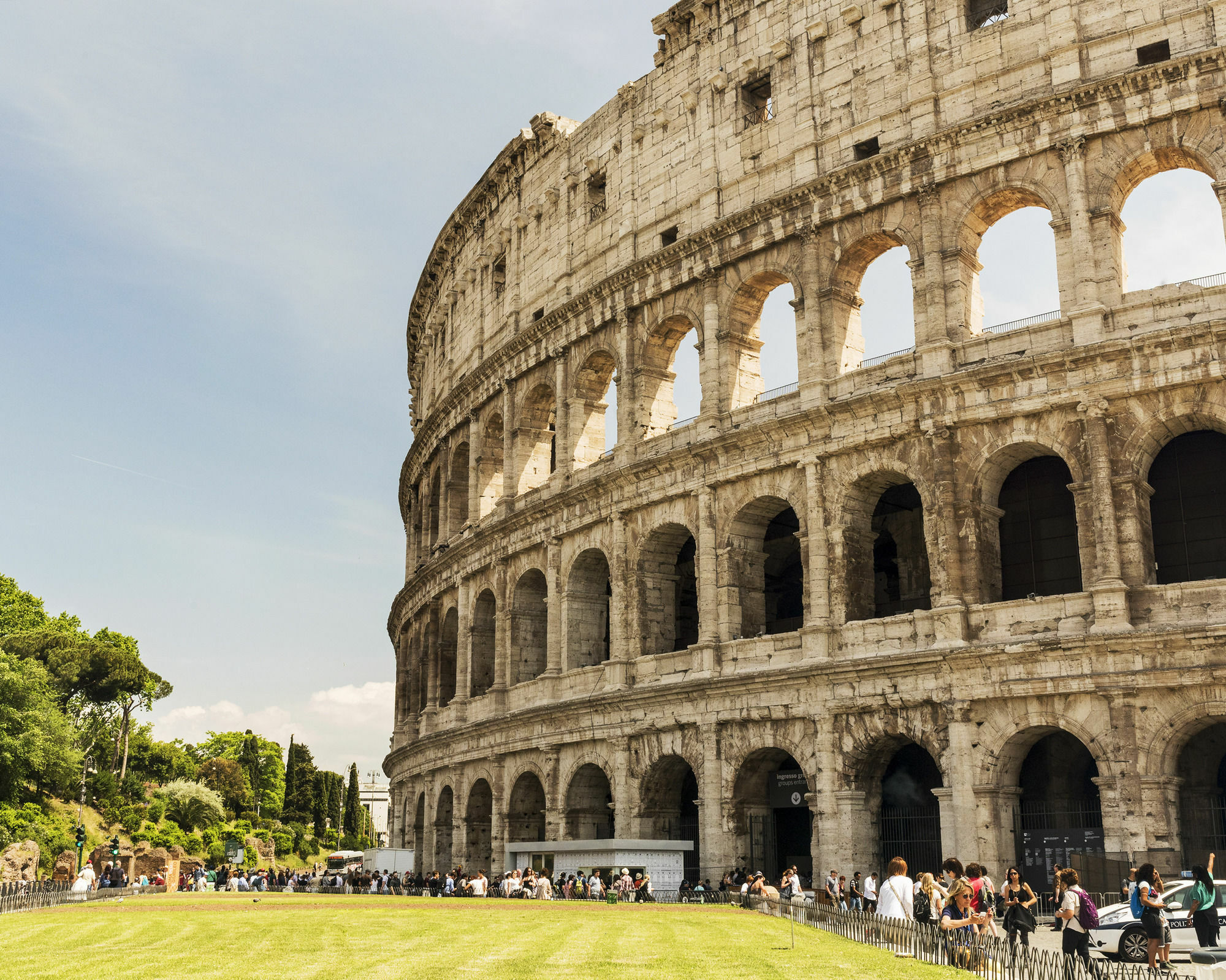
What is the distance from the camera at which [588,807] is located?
31.4 meters

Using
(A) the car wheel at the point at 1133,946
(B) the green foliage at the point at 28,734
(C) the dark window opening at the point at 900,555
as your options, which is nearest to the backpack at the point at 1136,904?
(A) the car wheel at the point at 1133,946

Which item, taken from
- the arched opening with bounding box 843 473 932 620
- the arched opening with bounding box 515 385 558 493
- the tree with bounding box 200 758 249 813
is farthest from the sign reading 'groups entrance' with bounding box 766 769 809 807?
the tree with bounding box 200 758 249 813

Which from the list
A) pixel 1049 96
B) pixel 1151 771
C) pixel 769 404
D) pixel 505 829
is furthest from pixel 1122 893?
pixel 505 829

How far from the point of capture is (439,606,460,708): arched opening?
40.5m

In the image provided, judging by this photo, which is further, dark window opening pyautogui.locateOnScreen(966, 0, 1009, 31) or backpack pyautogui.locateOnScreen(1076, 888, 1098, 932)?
dark window opening pyautogui.locateOnScreen(966, 0, 1009, 31)

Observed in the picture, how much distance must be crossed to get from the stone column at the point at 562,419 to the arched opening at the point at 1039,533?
11.7 metres

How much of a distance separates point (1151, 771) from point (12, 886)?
2719cm

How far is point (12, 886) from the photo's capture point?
32750mm

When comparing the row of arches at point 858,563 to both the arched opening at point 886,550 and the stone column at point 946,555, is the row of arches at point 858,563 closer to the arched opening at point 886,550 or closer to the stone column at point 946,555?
the arched opening at point 886,550

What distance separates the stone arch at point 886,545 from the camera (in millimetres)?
26281

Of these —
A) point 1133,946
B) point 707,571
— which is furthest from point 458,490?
point 1133,946

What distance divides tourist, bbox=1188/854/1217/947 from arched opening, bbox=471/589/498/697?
23963 millimetres

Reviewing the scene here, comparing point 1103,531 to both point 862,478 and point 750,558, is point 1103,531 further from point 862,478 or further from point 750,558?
point 750,558

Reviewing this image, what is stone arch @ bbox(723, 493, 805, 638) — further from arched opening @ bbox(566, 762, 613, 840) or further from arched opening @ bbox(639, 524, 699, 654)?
arched opening @ bbox(566, 762, 613, 840)
